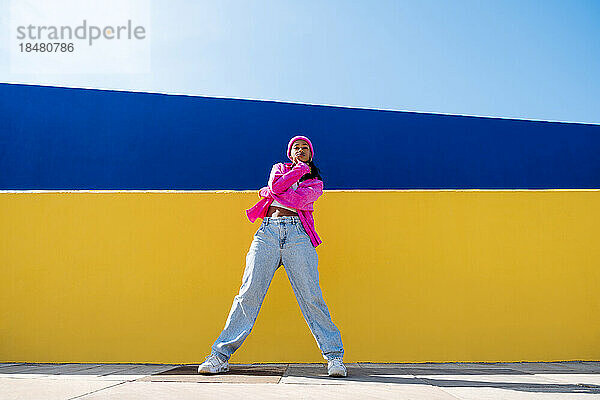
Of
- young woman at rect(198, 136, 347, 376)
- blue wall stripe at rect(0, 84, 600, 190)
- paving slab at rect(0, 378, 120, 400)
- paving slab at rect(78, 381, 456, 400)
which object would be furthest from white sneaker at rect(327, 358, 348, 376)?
blue wall stripe at rect(0, 84, 600, 190)

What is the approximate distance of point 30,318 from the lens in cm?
283

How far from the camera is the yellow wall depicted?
2805 millimetres

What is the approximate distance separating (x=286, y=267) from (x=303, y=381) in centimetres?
52

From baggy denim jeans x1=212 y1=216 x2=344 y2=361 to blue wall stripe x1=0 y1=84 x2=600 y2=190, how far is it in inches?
101

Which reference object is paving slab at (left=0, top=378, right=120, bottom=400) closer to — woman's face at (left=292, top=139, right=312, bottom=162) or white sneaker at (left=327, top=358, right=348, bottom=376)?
white sneaker at (left=327, top=358, right=348, bottom=376)

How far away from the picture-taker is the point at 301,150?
2543 mm

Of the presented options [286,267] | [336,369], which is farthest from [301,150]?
[336,369]

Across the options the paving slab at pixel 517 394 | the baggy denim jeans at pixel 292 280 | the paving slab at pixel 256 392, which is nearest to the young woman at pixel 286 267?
the baggy denim jeans at pixel 292 280

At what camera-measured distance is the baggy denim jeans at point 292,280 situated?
7.55ft

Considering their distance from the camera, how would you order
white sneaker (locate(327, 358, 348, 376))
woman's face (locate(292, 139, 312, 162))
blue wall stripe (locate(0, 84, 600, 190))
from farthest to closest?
blue wall stripe (locate(0, 84, 600, 190)) → woman's face (locate(292, 139, 312, 162)) → white sneaker (locate(327, 358, 348, 376))

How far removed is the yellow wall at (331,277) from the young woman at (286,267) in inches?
18.1

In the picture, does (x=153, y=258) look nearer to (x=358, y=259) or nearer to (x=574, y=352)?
(x=358, y=259)

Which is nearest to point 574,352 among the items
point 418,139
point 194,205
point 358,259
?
point 358,259

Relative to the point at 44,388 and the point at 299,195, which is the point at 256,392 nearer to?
the point at 44,388
